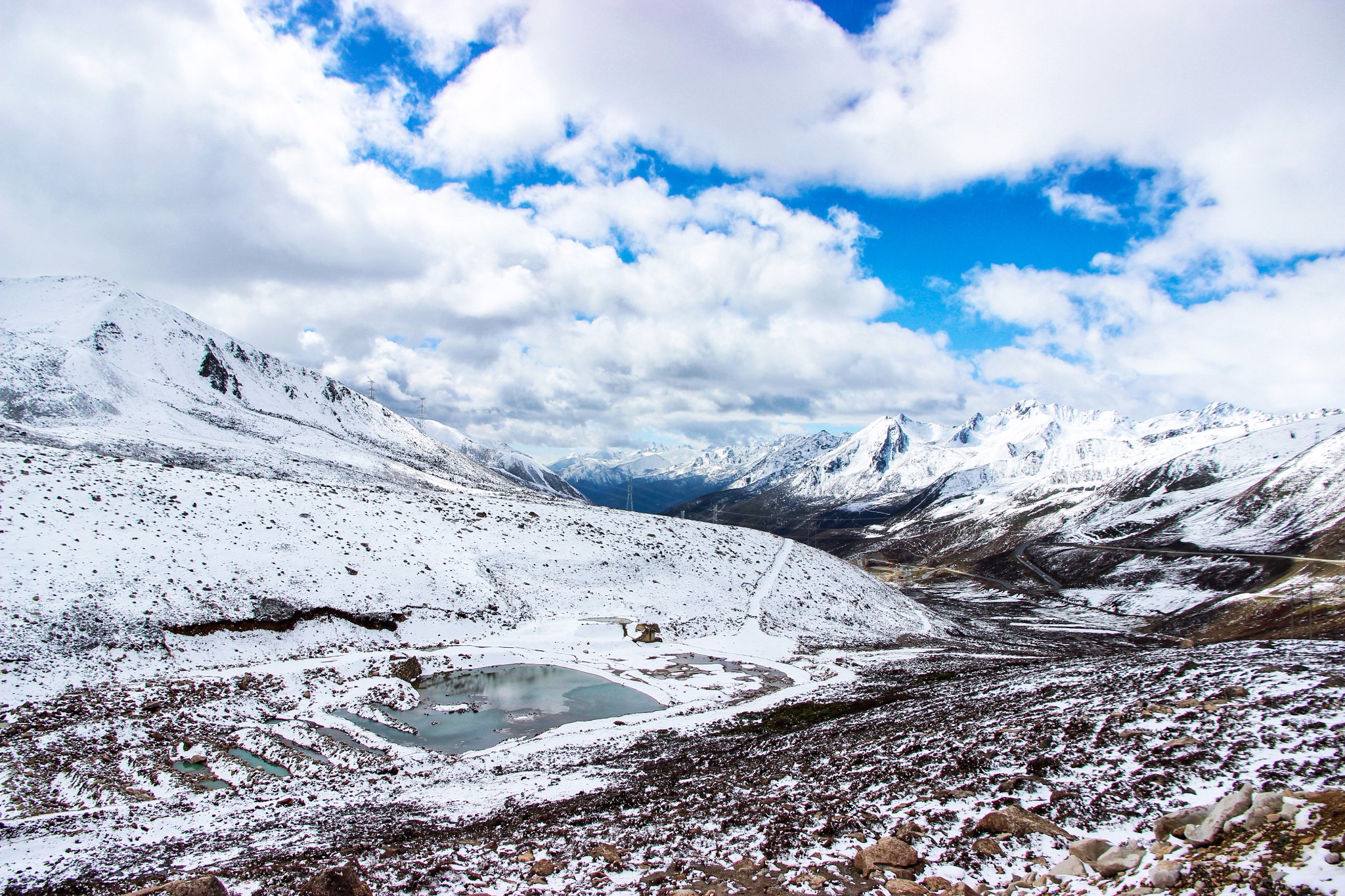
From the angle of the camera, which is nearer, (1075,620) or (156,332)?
(1075,620)

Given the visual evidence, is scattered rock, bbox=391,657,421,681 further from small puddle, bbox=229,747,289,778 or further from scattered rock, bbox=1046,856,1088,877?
scattered rock, bbox=1046,856,1088,877

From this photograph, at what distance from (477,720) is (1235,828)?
2997 cm

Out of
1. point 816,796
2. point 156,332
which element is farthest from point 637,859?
point 156,332

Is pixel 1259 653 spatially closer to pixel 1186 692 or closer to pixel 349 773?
pixel 1186 692

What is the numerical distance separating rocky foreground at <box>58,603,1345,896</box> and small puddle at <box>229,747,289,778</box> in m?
6.43

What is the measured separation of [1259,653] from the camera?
2655cm

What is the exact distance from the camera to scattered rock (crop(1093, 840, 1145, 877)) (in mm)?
9477

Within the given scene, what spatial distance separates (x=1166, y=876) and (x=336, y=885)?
44.4 ft

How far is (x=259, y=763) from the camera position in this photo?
2331 cm

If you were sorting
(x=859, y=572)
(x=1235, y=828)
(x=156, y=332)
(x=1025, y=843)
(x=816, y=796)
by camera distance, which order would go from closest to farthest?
(x=1235, y=828), (x=1025, y=843), (x=816, y=796), (x=859, y=572), (x=156, y=332)

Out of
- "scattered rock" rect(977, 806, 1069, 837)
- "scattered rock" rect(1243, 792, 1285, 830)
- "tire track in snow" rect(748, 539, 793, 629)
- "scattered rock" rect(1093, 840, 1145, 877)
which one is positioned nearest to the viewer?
"scattered rock" rect(1243, 792, 1285, 830)

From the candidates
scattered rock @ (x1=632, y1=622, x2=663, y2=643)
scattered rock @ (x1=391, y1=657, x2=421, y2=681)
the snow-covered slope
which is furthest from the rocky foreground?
the snow-covered slope

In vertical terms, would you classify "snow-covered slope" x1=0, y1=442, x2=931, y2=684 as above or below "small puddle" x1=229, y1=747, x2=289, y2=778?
above

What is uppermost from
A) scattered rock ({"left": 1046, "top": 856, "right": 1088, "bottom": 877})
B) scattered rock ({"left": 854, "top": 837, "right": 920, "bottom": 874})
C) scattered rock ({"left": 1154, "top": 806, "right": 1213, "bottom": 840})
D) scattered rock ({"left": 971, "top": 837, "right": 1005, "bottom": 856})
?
scattered rock ({"left": 1154, "top": 806, "right": 1213, "bottom": 840})
